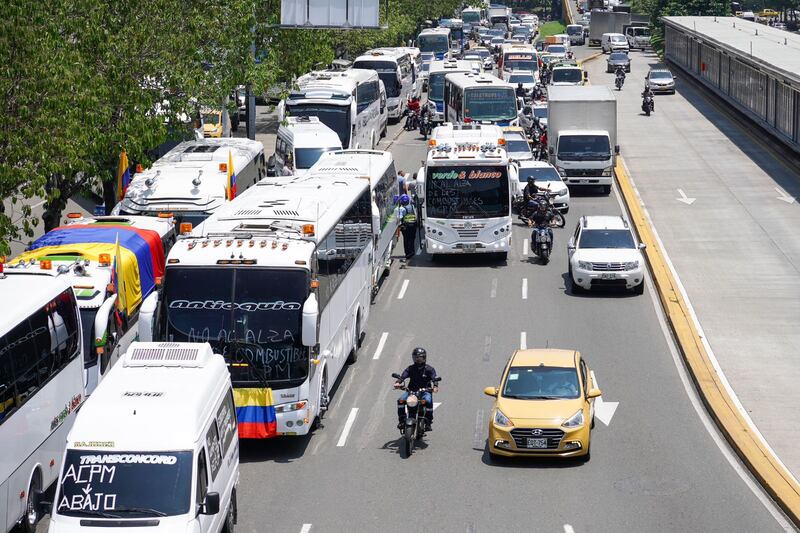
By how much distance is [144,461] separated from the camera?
46.6 feet

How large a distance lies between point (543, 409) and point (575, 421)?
0.54 m

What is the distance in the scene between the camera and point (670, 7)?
107 metres

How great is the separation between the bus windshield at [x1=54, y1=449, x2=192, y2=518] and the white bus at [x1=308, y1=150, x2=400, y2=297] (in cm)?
1593

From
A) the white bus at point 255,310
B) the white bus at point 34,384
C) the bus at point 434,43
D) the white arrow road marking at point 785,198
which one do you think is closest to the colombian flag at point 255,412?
the white bus at point 255,310

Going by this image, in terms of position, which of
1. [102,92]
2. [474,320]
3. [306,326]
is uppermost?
[102,92]

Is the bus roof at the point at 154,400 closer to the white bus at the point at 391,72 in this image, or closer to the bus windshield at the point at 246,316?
the bus windshield at the point at 246,316

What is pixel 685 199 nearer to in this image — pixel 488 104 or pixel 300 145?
pixel 488 104

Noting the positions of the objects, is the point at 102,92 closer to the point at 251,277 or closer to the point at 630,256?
the point at 251,277

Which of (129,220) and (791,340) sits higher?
(129,220)

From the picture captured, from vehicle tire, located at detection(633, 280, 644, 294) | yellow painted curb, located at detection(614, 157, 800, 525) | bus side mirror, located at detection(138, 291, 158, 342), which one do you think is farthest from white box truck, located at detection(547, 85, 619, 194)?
bus side mirror, located at detection(138, 291, 158, 342)

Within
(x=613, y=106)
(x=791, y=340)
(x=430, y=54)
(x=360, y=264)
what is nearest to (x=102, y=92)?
(x=360, y=264)

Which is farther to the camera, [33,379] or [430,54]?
[430,54]

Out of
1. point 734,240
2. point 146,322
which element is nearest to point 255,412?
point 146,322

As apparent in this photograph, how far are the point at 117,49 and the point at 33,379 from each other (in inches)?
617
